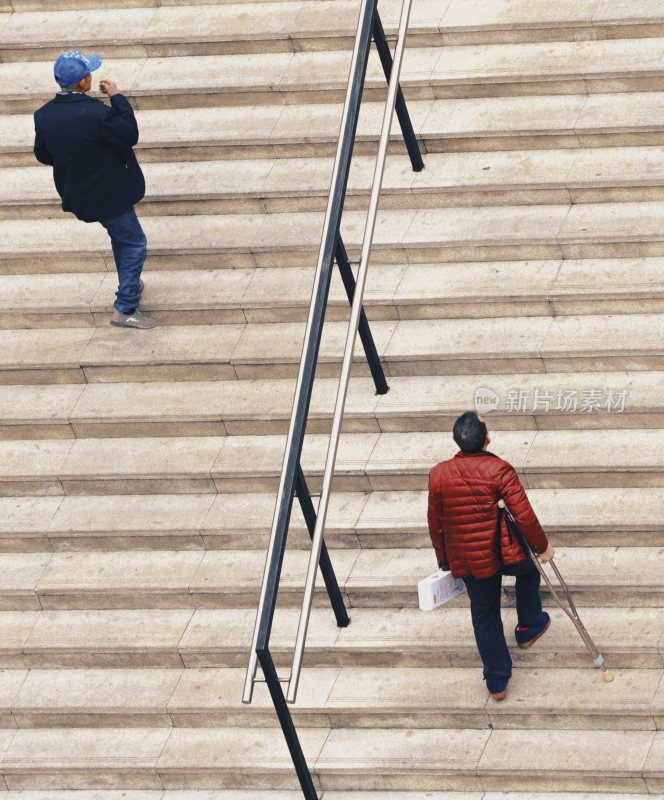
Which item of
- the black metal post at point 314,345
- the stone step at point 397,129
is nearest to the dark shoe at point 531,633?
the black metal post at point 314,345

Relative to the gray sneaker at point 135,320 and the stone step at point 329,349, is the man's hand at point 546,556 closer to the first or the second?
the stone step at point 329,349

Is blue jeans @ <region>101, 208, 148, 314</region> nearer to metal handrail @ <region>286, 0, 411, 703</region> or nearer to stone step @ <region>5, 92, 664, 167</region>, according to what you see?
stone step @ <region>5, 92, 664, 167</region>

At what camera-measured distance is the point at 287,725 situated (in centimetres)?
827

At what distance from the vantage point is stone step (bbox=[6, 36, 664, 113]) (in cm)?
1033

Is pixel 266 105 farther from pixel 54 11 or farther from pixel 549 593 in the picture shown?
pixel 549 593

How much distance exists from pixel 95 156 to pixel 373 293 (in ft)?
5.47

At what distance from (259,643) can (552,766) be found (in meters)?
1.59

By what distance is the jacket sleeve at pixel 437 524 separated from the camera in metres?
8.27

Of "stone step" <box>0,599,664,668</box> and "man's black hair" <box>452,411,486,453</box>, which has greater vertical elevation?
"man's black hair" <box>452,411,486,453</box>

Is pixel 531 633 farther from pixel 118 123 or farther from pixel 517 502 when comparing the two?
pixel 118 123

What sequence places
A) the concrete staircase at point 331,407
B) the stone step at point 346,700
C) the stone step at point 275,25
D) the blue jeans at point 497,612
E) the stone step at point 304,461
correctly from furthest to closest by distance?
the stone step at point 275,25 < the stone step at point 304,461 < the concrete staircase at point 331,407 < the stone step at point 346,700 < the blue jeans at point 497,612

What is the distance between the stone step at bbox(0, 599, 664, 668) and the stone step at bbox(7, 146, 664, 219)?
7.76 feet

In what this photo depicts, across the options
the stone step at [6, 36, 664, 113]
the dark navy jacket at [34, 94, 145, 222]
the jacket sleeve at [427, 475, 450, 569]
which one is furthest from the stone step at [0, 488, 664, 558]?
the stone step at [6, 36, 664, 113]

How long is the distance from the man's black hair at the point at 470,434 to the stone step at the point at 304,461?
1039 millimetres
